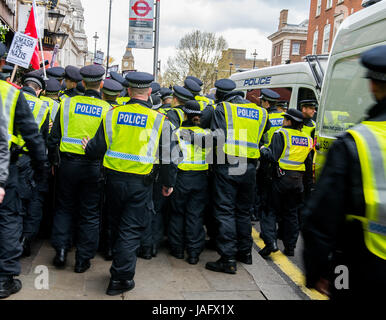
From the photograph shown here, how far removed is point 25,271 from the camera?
4.12m

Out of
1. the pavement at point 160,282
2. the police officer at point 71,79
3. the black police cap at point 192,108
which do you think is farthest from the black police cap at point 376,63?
the police officer at point 71,79

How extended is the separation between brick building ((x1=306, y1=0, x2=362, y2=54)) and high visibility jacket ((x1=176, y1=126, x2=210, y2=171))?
25.8 m

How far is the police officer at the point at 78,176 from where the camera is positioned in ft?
14.1

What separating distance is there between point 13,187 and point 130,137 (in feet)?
3.67

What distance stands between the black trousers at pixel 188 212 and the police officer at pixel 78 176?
1.02 metres

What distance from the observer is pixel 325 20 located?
31.7m

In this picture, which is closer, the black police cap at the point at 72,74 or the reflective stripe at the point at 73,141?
the reflective stripe at the point at 73,141

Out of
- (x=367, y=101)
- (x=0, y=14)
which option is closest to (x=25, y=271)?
(x=367, y=101)

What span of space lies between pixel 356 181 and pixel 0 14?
15039 mm

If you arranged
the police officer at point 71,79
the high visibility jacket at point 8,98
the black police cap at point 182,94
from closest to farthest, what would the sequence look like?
the high visibility jacket at point 8,98 < the black police cap at point 182,94 < the police officer at point 71,79

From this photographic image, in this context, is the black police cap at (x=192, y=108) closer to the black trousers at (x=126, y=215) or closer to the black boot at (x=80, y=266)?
the black trousers at (x=126, y=215)

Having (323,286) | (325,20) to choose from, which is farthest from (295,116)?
(325,20)

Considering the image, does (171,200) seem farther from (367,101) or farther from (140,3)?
(140,3)

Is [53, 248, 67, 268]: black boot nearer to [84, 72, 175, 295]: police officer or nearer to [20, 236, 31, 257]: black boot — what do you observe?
[20, 236, 31, 257]: black boot
